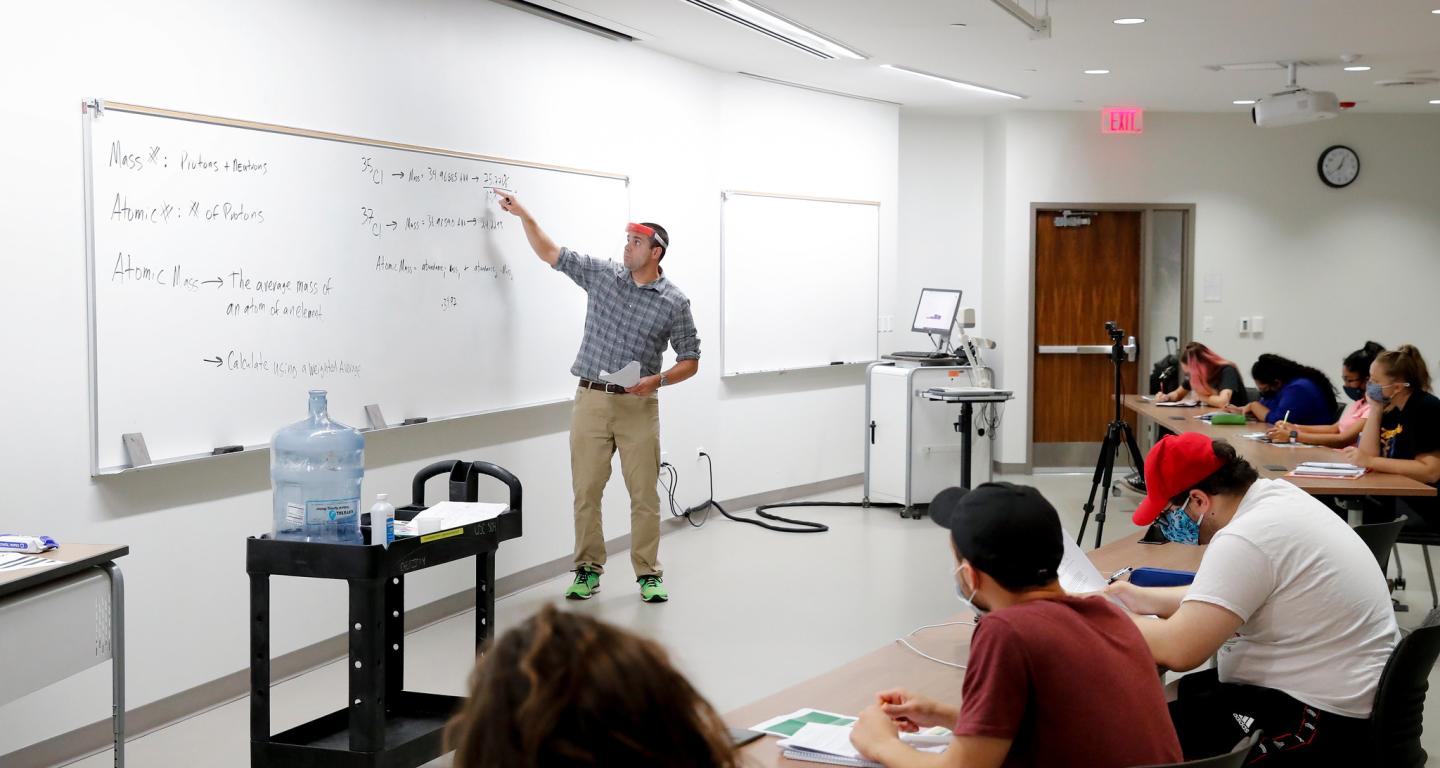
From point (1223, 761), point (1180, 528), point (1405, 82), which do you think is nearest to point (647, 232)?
point (1180, 528)

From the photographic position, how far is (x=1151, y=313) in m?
9.82

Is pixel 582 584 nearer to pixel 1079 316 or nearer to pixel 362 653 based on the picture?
pixel 362 653

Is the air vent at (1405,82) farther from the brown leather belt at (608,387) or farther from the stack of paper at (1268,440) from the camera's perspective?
the brown leather belt at (608,387)

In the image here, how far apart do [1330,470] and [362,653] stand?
4.14m

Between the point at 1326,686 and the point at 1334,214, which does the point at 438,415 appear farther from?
the point at 1334,214

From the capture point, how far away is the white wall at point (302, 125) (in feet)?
11.3

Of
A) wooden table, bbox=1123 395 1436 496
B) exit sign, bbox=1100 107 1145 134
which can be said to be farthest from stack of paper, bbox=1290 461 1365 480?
exit sign, bbox=1100 107 1145 134

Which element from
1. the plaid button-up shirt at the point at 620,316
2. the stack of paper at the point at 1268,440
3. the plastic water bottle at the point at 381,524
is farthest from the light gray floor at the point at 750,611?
the plaid button-up shirt at the point at 620,316

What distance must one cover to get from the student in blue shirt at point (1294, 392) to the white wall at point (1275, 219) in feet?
9.32

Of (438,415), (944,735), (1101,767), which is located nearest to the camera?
(1101,767)

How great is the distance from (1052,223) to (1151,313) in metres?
1.14

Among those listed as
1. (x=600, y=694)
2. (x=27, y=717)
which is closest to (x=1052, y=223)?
(x=27, y=717)

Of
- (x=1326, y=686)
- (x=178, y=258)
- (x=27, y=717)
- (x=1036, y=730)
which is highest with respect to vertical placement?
(x=178, y=258)

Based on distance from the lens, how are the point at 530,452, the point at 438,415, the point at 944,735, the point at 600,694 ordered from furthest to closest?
1. the point at 530,452
2. the point at 438,415
3. the point at 944,735
4. the point at 600,694
